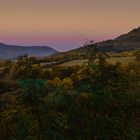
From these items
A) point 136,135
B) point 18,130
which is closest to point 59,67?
point 136,135

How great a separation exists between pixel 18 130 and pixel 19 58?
23.7 ft

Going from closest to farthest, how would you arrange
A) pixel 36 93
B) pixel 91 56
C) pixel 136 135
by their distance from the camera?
pixel 36 93 < pixel 91 56 < pixel 136 135

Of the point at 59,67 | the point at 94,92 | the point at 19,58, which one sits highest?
the point at 19,58

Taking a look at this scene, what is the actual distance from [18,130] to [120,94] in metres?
12.3

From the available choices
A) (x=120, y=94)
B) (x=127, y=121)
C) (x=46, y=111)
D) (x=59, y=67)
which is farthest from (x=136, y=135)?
(x=59, y=67)

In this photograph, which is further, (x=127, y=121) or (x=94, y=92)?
(x=127, y=121)

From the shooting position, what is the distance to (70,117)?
1800 inches

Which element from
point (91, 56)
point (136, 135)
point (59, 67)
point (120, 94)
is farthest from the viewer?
point (59, 67)

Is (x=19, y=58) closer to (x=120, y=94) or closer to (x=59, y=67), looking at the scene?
(x=120, y=94)

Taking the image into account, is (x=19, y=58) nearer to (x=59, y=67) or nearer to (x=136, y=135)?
(x=136, y=135)

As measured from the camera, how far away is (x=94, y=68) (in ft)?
147

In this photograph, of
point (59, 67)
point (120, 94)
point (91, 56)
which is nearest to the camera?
point (91, 56)

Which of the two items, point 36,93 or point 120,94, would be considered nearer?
point 36,93

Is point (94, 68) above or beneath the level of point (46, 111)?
above
